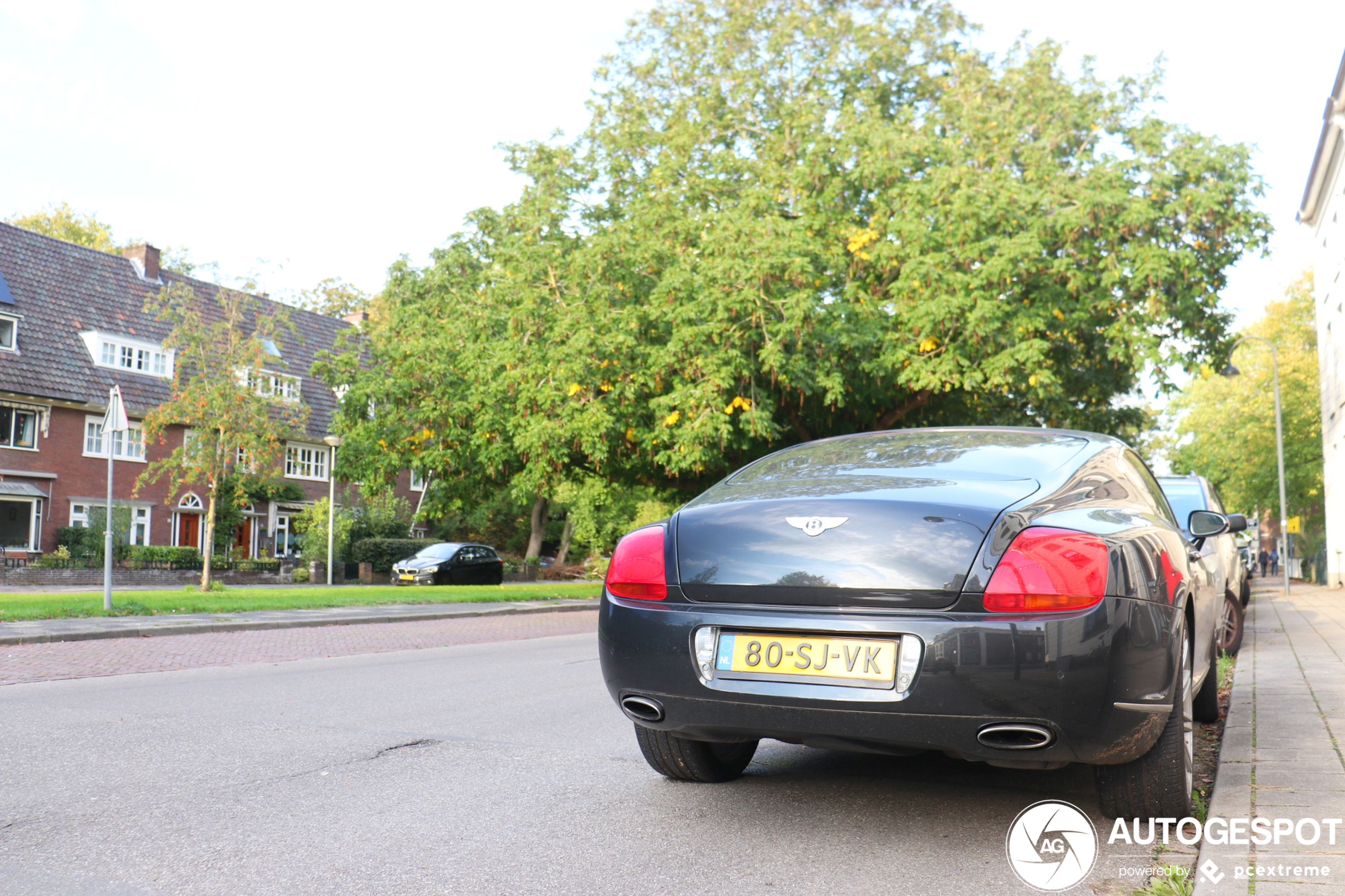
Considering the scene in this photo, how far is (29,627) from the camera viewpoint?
43.3ft

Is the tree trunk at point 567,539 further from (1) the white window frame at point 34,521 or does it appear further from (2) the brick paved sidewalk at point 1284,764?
(2) the brick paved sidewalk at point 1284,764

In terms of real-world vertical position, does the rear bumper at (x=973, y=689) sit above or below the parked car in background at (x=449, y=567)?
above

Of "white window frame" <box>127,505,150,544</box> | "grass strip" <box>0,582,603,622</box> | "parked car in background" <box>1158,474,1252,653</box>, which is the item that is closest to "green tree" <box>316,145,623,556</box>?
"grass strip" <box>0,582,603,622</box>

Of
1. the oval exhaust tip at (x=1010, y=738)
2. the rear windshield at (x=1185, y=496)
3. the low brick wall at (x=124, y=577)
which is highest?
the rear windshield at (x=1185, y=496)

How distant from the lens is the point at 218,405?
23.1m

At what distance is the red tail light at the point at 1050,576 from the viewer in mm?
3486

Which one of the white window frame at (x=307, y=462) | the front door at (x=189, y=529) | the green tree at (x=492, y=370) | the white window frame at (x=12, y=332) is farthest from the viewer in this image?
the white window frame at (x=307, y=462)

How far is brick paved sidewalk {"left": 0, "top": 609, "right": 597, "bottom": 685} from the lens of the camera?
10.0 m

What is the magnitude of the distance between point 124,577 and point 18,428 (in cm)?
913

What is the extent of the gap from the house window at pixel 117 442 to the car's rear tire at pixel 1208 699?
36016 mm

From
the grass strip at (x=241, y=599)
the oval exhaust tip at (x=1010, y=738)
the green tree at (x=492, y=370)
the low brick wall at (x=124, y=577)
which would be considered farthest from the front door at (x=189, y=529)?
the oval exhaust tip at (x=1010, y=738)

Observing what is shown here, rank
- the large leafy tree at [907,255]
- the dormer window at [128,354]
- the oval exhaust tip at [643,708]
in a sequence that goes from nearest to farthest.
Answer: the oval exhaust tip at [643,708]
the large leafy tree at [907,255]
the dormer window at [128,354]

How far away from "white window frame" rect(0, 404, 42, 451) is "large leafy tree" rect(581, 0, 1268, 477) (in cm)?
2172

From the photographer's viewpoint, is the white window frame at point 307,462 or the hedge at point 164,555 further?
the white window frame at point 307,462
